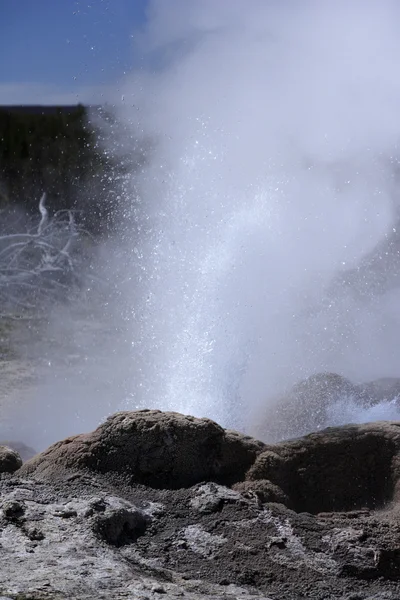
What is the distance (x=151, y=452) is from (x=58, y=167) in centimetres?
995

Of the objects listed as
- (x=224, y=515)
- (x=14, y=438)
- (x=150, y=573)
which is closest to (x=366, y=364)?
(x=14, y=438)

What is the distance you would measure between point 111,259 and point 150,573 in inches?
361

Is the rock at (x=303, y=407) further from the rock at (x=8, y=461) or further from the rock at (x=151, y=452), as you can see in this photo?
the rock at (x=8, y=461)

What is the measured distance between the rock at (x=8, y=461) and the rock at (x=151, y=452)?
0.22 ft

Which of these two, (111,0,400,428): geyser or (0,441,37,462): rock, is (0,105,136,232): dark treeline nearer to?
(111,0,400,428): geyser

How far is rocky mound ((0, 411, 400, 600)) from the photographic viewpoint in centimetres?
271

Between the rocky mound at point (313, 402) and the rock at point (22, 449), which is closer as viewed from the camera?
the rocky mound at point (313, 402)

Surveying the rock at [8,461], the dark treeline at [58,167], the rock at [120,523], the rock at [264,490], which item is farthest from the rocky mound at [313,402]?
the dark treeline at [58,167]

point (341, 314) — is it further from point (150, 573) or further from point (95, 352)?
point (150, 573)

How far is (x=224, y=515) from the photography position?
318 centimetres

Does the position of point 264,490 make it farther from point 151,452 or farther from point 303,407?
point 303,407

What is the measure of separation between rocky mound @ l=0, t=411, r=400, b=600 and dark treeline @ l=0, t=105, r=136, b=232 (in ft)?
29.3

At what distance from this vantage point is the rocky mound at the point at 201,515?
8.88 ft

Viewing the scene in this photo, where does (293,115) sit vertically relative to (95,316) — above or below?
above
